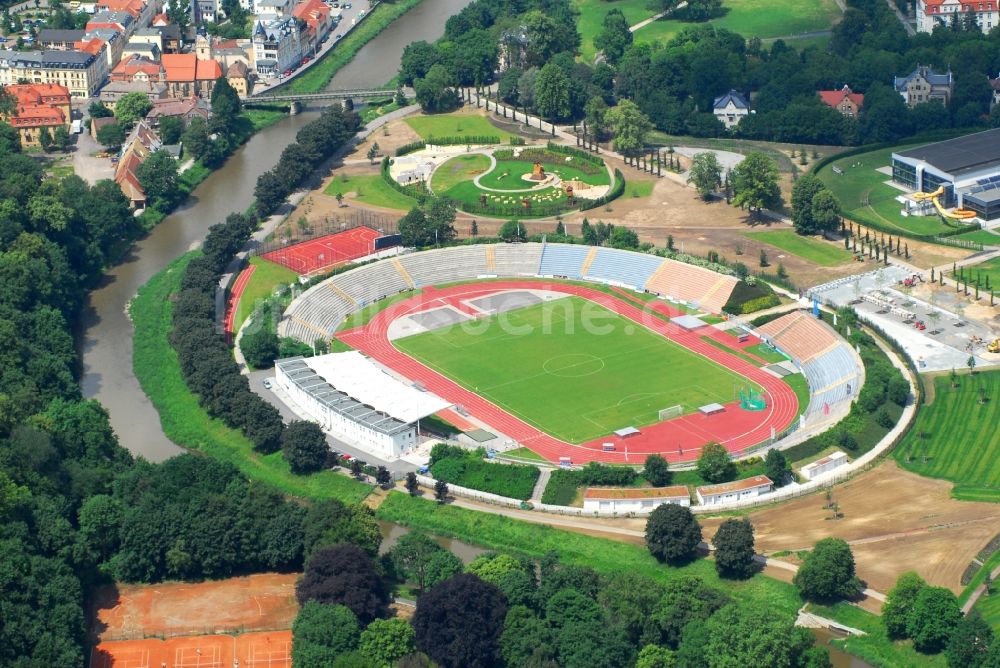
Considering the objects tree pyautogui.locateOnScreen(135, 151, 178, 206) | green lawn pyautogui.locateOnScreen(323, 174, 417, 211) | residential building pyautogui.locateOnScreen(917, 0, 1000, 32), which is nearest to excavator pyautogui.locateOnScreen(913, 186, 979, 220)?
green lawn pyautogui.locateOnScreen(323, 174, 417, 211)

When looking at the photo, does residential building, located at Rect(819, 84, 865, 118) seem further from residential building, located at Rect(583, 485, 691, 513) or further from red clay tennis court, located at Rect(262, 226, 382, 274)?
residential building, located at Rect(583, 485, 691, 513)

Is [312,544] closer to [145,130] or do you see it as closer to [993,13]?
[145,130]

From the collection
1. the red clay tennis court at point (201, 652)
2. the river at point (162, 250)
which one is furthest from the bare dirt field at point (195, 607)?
the river at point (162, 250)

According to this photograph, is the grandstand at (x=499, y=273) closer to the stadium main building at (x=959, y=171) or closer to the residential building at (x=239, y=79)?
the stadium main building at (x=959, y=171)

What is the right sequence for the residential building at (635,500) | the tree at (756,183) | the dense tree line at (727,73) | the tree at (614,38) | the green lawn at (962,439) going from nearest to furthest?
the residential building at (635,500) → the green lawn at (962,439) → the tree at (756,183) → the dense tree line at (727,73) → the tree at (614,38)

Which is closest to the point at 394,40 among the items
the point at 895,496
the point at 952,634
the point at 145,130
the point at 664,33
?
the point at 664,33

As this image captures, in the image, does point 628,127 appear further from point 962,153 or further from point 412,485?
point 412,485
